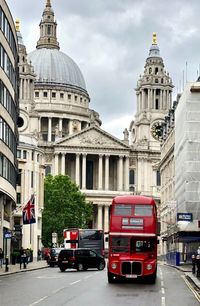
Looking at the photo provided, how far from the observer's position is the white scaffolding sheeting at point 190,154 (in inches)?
3369

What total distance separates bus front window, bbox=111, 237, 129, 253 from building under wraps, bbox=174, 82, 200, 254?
36676 mm

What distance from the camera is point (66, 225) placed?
143m

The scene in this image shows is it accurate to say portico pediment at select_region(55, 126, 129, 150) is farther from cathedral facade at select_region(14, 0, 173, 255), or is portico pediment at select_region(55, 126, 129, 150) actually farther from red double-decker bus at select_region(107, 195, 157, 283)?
red double-decker bus at select_region(107, 195, 157, 283)

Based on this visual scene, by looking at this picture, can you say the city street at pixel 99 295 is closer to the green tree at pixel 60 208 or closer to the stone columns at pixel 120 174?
the green tree at pixel 60 208

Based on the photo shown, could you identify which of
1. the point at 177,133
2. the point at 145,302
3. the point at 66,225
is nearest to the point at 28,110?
the point at 66,225

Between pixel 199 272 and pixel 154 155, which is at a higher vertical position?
pixel 154 155

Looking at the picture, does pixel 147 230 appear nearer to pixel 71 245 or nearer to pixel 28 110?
pixel 71 245

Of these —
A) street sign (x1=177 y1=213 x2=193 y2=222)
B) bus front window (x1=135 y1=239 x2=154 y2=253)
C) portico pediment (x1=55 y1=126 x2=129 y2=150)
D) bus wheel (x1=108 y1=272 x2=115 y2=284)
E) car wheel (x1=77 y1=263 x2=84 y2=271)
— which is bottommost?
car wheel (x1=77 y1=263 x2=84 y2=271)

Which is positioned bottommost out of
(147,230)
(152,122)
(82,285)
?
(82,285)

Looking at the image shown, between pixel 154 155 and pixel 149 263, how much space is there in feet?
490

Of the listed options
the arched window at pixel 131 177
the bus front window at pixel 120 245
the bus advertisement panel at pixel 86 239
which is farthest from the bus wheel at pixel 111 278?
the arched window at pixel 131 177

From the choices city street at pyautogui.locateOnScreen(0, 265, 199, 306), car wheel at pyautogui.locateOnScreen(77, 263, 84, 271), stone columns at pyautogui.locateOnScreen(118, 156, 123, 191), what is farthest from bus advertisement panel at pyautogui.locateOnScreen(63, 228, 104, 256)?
stone columns at pyautogui.locateOnScreen(118, 156, 123, 191)

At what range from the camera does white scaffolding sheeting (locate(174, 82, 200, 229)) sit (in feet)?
281

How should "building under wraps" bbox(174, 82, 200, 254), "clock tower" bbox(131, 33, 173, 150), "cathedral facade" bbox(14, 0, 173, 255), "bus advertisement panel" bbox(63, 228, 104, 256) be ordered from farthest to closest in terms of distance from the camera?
"clock tower" bbox(131, 33, 173, 150) → "cathedral facade" bbox(14, 0, 173, 255) → "bus advertisement panel" bbox(63, 228, 104, 256) → "building under wraps" bbox(174, 82, 200, 254)
